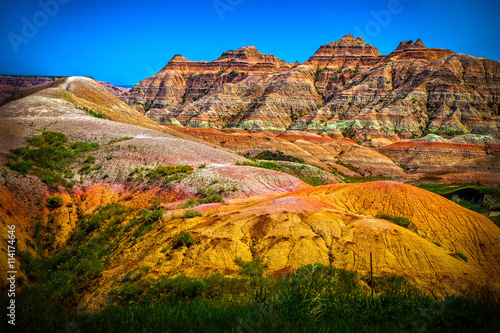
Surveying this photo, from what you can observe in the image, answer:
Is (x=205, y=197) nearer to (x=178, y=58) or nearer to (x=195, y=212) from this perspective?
(x=195, y=212)

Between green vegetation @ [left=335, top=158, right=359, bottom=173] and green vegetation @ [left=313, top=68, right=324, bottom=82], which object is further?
green vegetation @ [left=313, top=68, right=324, bottom=82]

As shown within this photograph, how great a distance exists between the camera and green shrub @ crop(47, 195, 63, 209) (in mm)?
21891

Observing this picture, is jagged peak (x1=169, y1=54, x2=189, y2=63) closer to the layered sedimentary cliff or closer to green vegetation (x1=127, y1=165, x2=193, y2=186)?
the layered sedimentary cliff

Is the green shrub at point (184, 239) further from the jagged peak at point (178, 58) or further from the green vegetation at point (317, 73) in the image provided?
the jagged peak at point (178, 58)

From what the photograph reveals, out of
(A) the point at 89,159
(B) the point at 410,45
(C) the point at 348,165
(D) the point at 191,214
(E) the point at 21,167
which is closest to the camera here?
(D) the point at 191,214

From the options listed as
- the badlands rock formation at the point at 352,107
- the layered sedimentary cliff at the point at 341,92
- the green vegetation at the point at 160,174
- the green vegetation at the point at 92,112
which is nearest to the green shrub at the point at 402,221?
the green vegetation at the point at 160,174

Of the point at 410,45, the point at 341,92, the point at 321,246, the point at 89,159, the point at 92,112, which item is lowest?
the point at 321,246

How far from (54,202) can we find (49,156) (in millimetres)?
7738

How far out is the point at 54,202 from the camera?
22.1m

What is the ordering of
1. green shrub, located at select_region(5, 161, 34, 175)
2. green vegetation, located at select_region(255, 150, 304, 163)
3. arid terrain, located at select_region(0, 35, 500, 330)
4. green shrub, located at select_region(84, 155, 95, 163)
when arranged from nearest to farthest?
arid terrain, located at select_region(0, 35, 500, 330)
green shrub, located at select_region(5, 161, 34, 175)
green shrub, located at select_region(84, 155, 95, 163)
green vegetation, located at select_region(255, 150, 304, 163)

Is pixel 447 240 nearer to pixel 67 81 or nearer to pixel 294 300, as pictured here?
pixel 294 300

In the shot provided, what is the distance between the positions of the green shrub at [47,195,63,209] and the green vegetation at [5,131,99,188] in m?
2.28

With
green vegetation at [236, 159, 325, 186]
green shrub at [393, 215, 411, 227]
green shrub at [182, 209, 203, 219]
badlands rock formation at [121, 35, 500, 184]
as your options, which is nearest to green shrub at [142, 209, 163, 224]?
green shrub at [182, 209, 203, 219]

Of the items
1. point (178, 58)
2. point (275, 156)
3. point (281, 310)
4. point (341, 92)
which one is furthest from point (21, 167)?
point (178, 58)
